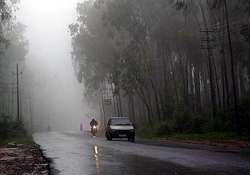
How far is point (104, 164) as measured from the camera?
51.5 ft

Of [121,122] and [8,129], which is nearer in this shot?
[121,122]

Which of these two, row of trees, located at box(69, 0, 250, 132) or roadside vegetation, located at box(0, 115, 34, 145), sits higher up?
row of trees, located at box(69, 0, 250, 132)

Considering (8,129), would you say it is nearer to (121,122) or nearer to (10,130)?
(10,130)

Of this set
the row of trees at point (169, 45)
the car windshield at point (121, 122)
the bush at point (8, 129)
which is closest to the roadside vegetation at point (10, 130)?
the bush at point (8, 129)

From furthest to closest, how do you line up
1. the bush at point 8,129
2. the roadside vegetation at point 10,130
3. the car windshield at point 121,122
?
1. the bush at point 8,129
2. the roadside vegetation at point 10,130
3. the car windshield at point 121,122

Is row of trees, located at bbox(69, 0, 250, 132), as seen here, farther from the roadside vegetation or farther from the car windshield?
the roadside vegetation

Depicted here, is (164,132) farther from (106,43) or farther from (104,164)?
(104,164)

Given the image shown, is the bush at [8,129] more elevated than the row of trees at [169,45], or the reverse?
the row of trees at [169,45]

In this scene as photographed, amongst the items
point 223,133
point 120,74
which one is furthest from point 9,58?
point 223,133

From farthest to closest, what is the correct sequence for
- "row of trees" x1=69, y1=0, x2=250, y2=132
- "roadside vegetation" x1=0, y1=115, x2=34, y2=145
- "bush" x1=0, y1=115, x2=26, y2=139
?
"bush" x1=0, y1=115, x2=26, y2=139, "roadside vegetation" x1=0, y1=115, x2=34, y2=145, "row of trees" x1=69, y1=0, x2=250, y2=132

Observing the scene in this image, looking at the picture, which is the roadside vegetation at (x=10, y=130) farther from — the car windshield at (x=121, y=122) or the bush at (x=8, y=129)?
the car windshield at (x=121, y=122)

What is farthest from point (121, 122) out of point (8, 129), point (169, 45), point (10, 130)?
point (10, 130)

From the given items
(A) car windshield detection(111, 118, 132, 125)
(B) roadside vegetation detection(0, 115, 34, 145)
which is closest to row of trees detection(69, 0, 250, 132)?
(A) car windshield detection(111, 118, 132, 125)

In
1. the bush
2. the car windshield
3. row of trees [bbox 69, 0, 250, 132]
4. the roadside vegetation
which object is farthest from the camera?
the bush
